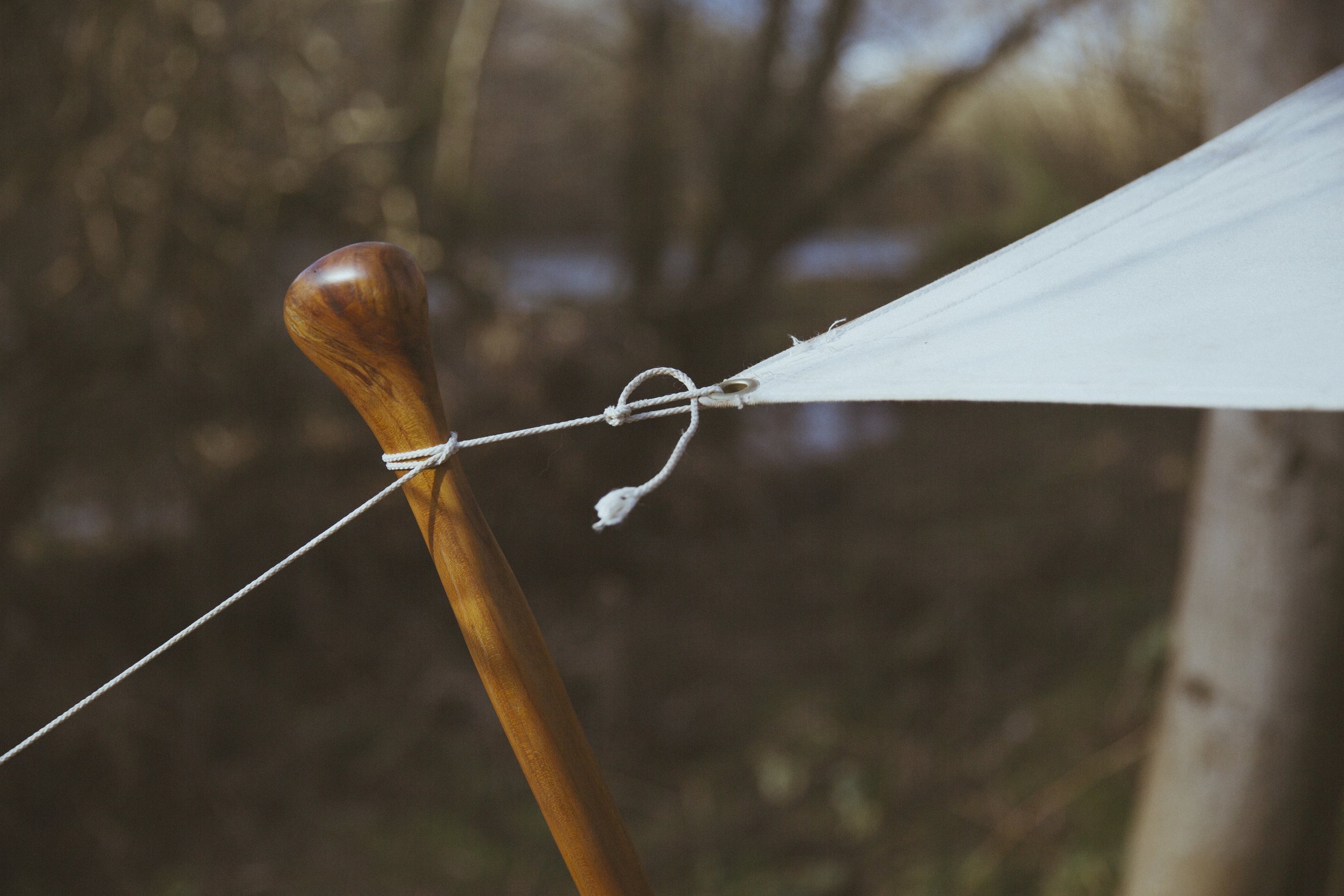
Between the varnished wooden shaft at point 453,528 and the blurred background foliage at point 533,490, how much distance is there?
4.09ft

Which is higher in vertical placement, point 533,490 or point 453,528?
point 533,490

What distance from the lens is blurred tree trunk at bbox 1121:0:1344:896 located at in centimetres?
152

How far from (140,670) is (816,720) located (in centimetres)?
206

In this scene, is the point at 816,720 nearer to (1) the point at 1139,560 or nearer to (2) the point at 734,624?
(2) the point at 734,624

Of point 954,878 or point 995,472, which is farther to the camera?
point 995,472

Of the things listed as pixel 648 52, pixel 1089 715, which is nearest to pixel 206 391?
pixel 648 52

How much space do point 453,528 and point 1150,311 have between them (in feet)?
2.19

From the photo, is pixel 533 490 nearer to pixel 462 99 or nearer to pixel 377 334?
pixel 462 99

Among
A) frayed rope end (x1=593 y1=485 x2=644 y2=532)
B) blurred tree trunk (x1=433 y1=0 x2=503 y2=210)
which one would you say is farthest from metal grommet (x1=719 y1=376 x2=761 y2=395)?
blurred tree trunk (x1=433 y1=0 x2=503 y2=210)

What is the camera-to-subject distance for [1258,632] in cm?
163

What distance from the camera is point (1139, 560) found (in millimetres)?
4008

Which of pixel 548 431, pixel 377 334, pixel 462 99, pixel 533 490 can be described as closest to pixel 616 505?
pixel 548 431

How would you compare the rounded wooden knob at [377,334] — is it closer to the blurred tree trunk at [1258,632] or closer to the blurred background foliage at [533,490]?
the blurred background foliage at [533,490]

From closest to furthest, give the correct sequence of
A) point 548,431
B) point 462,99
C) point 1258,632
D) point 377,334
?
1. point 377,334
2. point 548,431
3. point 1258,632
4. point 462,99
